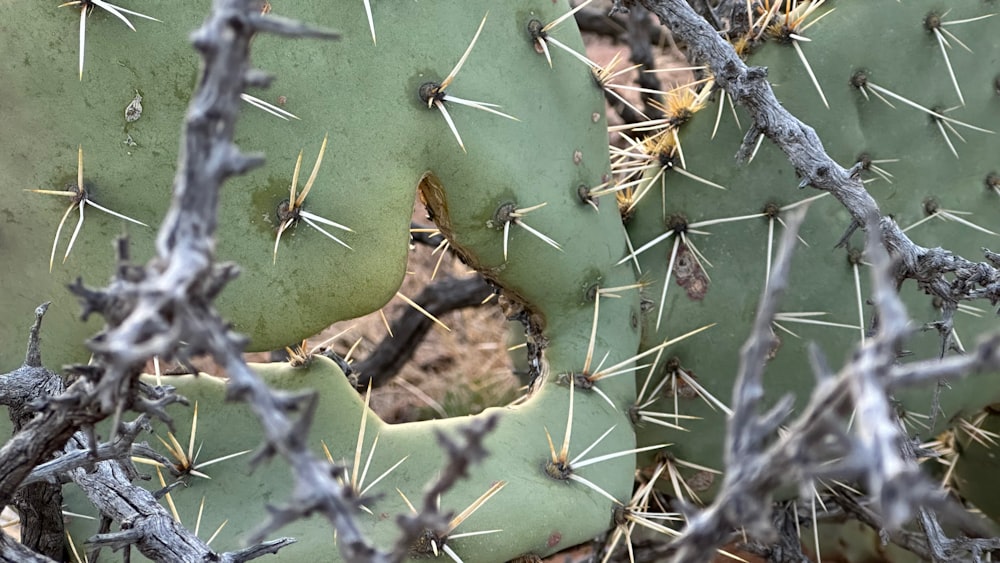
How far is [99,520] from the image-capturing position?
1235 mm

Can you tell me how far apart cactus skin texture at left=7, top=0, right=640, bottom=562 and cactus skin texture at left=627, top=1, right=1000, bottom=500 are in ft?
0.76

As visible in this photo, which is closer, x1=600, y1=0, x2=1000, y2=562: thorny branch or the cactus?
x1=600, y1=0, x2=1000, y2=562: thorny branch

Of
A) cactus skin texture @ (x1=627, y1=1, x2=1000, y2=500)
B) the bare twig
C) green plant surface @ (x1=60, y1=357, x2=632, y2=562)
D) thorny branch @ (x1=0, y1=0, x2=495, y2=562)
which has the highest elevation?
thorny branch @ (x1=0, y1=0, x2=495, y2=562)

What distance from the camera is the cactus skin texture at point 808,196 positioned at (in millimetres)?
1584

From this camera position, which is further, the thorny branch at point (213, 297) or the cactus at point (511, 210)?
the cactus at point (511, 210)

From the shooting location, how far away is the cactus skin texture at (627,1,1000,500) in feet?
5.20

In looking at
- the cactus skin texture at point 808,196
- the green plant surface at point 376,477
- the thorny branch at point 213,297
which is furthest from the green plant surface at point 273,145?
the thorny branch at point 213,297

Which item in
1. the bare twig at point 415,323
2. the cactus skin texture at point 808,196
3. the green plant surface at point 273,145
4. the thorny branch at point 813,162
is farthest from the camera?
the bare twig at point 415,323

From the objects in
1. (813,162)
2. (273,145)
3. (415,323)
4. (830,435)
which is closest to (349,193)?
(273,145)

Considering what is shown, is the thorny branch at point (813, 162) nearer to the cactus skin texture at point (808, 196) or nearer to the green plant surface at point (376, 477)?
the cactus skin texture at point (808, 196)

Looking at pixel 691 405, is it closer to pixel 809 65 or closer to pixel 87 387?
pixel 809 65

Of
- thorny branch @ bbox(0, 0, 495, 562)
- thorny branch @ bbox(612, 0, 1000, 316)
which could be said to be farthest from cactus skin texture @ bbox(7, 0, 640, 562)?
thorny branch @ bbox(0, 0, 495, 562)

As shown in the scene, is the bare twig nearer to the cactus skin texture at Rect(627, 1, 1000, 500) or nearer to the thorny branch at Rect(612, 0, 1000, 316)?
the cactus skin texture at Rect(627, 1, 1000, 500)

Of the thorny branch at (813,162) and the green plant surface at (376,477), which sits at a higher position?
the thorny branch at (813,162)
